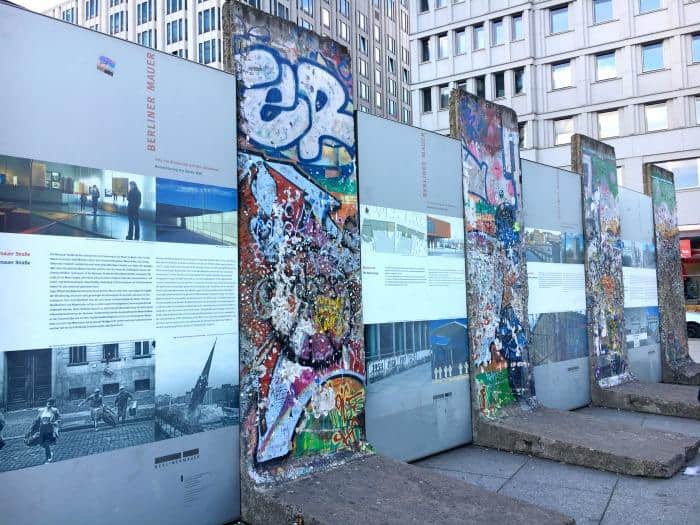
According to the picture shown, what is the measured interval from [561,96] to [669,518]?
27.9m

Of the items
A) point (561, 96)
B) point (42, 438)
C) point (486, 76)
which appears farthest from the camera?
point (486, 76)

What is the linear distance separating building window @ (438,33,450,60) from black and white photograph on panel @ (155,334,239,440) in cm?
3181

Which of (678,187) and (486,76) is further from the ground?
(486,76)

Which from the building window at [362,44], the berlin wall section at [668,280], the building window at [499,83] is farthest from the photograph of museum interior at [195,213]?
the building window at [362,44]

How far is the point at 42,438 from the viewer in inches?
161

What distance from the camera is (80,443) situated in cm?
426

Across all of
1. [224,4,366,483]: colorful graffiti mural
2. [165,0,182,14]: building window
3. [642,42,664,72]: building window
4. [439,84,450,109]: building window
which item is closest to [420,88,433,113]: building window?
[439,84,450,109]: building window

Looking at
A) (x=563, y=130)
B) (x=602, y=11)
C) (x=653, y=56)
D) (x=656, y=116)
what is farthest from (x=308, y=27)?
(x=656, y=116)

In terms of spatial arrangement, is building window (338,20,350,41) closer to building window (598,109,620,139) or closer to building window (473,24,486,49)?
building window (473,24,486,49)

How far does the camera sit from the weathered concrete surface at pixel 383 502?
4602 millimetres

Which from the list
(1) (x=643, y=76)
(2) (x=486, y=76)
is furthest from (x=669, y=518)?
(2) (x=486, y=76)

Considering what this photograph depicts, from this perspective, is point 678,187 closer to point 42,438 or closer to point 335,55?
point 335,55

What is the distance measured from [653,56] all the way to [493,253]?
80.4 ft

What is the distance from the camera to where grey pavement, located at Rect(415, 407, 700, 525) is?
550 centimetres
